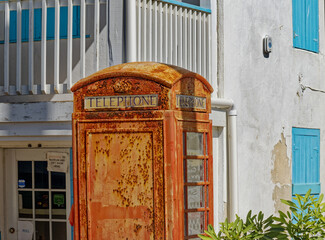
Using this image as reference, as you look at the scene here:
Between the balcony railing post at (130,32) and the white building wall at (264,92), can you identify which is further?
the white building wall at (264,92)

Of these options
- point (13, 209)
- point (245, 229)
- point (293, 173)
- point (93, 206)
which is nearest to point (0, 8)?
point (13, 209)

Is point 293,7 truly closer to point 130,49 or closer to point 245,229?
point 130,49

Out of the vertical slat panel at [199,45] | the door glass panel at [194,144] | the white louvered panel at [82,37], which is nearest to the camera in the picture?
the door glass panel at [194,144]

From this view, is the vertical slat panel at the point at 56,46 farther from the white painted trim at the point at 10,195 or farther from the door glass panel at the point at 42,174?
the white painted trim at the point at 10,195

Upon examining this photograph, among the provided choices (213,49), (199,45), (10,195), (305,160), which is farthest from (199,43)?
(305,160)

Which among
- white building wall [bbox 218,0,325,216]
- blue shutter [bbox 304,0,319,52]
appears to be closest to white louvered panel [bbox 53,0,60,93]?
white building wall [bbox 218,0,325,216]

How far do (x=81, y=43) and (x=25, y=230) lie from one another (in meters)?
2.85

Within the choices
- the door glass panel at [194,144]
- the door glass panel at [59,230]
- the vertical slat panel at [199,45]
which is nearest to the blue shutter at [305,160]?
the vertical slat panel at [199,45]

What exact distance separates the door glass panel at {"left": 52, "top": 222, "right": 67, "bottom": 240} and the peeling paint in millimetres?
3589

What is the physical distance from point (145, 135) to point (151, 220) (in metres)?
0.78

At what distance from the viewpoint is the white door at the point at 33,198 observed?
990cm

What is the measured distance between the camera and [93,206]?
6.95m

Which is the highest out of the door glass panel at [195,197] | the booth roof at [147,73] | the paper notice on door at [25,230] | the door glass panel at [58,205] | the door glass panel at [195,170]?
the booth roof at [147,73]

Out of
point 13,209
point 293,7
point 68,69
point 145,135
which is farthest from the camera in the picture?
point 293,7
